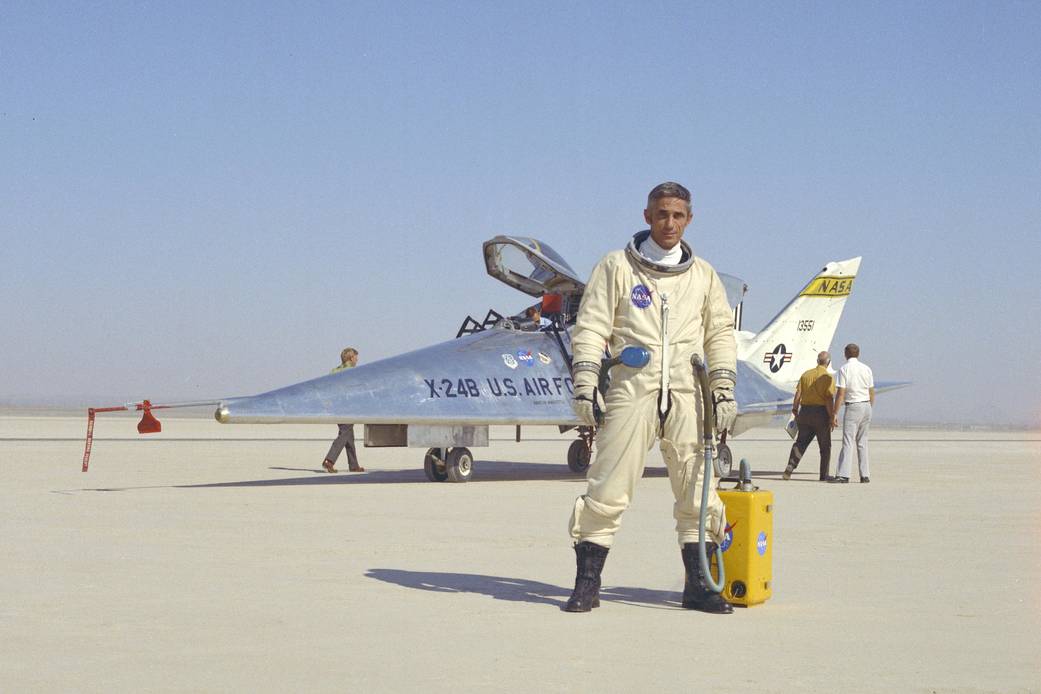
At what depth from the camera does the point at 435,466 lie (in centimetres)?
1570

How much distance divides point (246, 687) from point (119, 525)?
597 centimetres

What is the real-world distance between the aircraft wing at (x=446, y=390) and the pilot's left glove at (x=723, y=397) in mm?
7153

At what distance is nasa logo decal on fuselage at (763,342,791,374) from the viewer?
2278 centimetres

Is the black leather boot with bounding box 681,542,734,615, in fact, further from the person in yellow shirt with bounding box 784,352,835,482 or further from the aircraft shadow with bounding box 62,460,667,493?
the person in yellow shirt with bounding box 784,352,835,482

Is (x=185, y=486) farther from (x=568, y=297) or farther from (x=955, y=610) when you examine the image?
(x=955, y=610)

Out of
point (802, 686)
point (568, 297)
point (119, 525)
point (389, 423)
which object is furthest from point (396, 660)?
point (568, 297)

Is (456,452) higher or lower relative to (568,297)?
lower

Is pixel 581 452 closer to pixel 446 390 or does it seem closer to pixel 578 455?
pixel 578 455

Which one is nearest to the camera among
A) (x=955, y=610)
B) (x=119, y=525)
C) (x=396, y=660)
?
(x=396, y=660)

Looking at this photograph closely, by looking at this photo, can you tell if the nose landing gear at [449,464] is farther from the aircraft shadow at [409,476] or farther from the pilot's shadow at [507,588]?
the pilot's shadow at [507,588]

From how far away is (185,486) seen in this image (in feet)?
47.6

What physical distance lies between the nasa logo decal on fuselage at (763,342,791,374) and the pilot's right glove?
16782 millimetres

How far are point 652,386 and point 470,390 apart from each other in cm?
870

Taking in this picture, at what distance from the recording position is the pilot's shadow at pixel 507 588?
677cm
